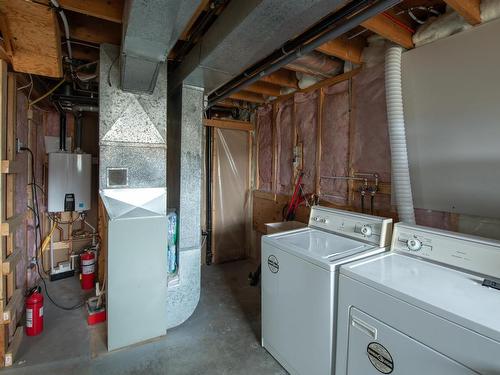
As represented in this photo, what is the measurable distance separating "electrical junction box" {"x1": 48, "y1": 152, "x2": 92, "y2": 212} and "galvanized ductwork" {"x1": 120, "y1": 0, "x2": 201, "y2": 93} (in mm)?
1924

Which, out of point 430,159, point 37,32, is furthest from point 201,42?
point 430,159

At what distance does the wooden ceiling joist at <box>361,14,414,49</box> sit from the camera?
1.68m

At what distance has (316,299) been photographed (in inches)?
62.0

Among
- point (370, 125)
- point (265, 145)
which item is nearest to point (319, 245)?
point (370, 125)

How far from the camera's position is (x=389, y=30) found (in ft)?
5.80

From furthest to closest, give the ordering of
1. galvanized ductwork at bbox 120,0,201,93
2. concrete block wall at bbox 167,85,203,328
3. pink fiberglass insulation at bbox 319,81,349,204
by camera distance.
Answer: pink fiberglass insulation at bbox 319,81,349,204 → concrete block wall at bbox 167,85,203,328 → galvanized ductwork at bbox 120,0,201,93

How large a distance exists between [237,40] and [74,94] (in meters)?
2.37

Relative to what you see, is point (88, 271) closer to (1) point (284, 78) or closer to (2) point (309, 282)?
(2) point (309, 282)

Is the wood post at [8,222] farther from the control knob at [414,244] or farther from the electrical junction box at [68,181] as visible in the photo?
the control knob at [414,244]

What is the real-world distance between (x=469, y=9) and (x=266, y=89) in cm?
202

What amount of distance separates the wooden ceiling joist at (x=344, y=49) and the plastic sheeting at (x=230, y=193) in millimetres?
2026

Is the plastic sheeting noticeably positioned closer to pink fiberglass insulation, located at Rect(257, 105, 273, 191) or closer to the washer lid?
pink fiberglass insulation, located at Rect(257, 105, 273, 191)

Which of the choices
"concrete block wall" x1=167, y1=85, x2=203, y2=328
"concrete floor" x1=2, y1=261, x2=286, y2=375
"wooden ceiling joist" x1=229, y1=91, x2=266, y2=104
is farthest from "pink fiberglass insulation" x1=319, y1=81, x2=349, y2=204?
"concrete floor" x1=2, y1=261, x2=286, y2=375

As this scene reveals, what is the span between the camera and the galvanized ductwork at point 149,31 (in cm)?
114
